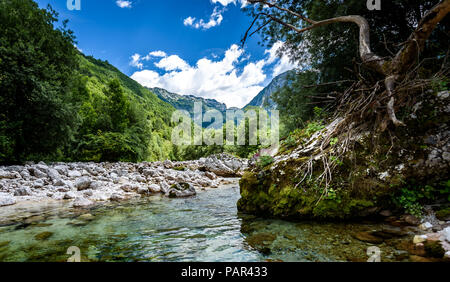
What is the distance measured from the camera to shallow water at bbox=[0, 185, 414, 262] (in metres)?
2.31

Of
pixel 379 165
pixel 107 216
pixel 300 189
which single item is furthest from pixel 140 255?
pixel 379 165

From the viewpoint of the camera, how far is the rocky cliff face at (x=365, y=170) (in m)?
2.87

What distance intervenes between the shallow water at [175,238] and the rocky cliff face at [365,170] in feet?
1.20

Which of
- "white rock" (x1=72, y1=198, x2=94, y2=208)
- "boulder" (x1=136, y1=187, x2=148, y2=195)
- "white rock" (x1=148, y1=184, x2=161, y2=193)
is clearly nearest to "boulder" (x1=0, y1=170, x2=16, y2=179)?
"white rock" (x1=72, y1=198, x2=94, y2=208)

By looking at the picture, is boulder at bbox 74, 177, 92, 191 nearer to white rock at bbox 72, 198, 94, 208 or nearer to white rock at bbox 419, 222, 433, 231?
white rock at bbox 72, 198, 94, 208

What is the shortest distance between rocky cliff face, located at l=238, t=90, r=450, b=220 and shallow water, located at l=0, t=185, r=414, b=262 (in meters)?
0.36

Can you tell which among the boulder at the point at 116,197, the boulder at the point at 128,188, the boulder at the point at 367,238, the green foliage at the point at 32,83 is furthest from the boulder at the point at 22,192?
the boulder at the point at 367,238

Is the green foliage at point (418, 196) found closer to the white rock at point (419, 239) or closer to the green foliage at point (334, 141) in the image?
the white rock at point (419, 239)

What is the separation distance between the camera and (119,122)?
23.7 m

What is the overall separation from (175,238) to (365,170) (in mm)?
3443

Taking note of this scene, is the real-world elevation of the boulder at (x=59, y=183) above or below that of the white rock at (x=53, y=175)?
below

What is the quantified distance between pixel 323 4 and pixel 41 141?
55.9 feet

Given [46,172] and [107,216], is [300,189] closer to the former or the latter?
[107,216]

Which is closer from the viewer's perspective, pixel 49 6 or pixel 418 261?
pixel 418 261
